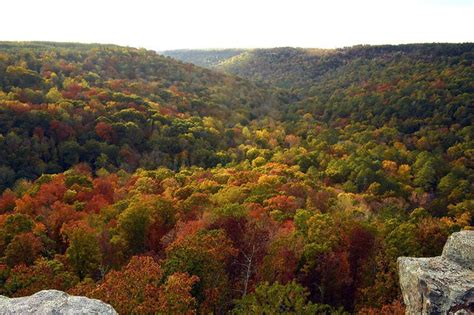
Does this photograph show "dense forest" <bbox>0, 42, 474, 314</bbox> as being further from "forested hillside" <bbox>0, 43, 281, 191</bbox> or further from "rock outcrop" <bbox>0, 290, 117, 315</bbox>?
"rock outcrop" <bbox>0, 290, 117, 315</bbox>

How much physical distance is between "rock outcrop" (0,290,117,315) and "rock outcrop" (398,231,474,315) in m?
12.4

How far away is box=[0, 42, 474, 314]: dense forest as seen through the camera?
2947cm

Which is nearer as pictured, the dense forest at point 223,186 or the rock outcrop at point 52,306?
the rock outcrop at point 52,306

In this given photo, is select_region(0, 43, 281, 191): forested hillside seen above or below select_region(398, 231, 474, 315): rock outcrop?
below

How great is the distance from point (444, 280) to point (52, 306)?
15.5m

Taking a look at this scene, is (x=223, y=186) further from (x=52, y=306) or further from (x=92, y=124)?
(x=92, y=124)

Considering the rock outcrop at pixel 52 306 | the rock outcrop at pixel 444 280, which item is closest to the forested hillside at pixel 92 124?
the rock outcrop at pixel 52 306

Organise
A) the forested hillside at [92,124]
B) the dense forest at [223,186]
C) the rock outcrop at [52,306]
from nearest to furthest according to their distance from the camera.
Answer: the rock outcrop at [52,306] < the dense forest at [223,186] < the forested hillside at [92,124]

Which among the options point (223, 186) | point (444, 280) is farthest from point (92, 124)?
point (444, 280)

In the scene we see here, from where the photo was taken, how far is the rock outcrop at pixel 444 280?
1627 centimetres

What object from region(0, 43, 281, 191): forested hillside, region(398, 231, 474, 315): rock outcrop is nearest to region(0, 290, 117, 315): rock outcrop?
region(398, 231, 474, 315): rock outcrop

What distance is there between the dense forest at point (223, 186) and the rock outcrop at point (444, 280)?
255 inches

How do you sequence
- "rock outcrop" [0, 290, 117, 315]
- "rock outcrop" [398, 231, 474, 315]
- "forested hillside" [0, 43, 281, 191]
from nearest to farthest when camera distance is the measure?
1. "rock outcrop" [0, 290, 117, 315]
2. "rock outcrop" [398, 231, 474, 315]
3. "forested hillside" [0, 43, 281, 191]

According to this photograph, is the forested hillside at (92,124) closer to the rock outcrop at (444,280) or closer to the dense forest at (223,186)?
the dense forest at (223,186)
